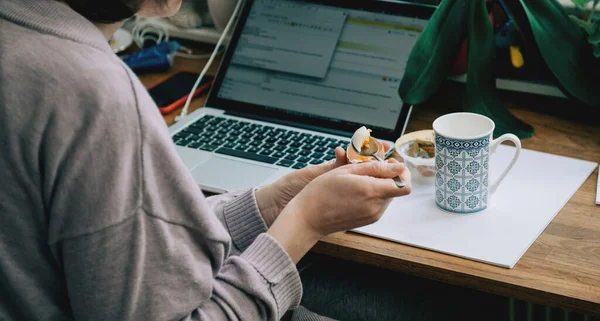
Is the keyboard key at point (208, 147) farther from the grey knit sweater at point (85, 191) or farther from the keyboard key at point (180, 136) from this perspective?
the grey knit sweater at point (85, 191)

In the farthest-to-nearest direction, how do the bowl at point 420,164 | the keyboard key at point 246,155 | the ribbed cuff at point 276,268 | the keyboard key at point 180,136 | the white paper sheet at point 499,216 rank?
the keyboard key at point 180,136 < the keyboard key at point 246,155 < the bowl at point 420,164 < the white paper sheet at point 499,216 < the ribbed cuff at point 276,268

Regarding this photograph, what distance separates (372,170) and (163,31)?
97 cm

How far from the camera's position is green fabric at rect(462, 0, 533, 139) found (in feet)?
3.76

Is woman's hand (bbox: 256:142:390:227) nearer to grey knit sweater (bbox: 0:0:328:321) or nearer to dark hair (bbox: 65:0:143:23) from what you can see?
grey knit sweater (bbox: 0:0:328:321)

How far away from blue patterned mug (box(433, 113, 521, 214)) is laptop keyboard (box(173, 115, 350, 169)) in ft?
0.76

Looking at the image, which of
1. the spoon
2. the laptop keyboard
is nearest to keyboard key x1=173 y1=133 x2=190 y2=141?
the laptop keyboard

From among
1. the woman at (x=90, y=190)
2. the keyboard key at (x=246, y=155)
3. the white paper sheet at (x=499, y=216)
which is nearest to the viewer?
the woman at (x=90, y=190)

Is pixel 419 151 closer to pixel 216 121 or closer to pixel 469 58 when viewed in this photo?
pixel 469 58

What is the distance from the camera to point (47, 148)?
62 centimetres

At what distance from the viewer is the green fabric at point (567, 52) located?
1150 millimetres

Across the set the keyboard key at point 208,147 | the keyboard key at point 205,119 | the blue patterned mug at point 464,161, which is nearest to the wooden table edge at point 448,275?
the blue patterned mug at point 464,161

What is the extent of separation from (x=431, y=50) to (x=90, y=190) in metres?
0.71

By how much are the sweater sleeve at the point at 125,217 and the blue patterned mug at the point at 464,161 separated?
0.35 metres

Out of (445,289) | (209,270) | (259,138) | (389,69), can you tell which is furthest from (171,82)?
(209,270)
